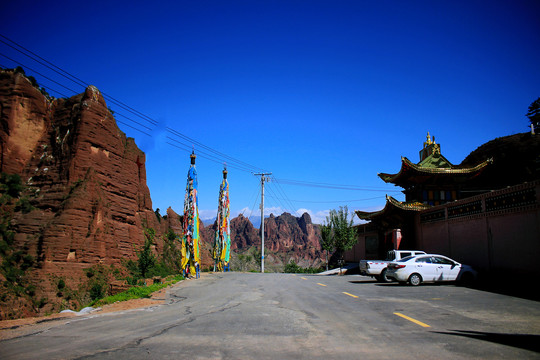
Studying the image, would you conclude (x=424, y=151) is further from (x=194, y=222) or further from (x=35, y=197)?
(x=35, y=197)

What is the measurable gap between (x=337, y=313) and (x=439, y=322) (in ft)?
8.60

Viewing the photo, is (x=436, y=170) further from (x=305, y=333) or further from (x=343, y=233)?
(x=305, y=333)

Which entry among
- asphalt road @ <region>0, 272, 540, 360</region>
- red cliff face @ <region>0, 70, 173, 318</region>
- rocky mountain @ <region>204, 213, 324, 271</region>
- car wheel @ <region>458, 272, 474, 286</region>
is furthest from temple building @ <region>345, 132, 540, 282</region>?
rocky mountain @ <region>204, 213, 324, 271</region>

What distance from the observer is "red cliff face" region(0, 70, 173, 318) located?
3244 centimetres

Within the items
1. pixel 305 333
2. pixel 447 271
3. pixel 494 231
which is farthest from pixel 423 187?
pixel 305 333

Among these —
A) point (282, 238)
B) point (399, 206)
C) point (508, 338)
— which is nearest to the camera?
point (508, 338)

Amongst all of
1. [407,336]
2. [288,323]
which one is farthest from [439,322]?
[288,323]

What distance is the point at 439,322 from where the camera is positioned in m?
8.26

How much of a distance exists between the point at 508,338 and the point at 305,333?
378 cm

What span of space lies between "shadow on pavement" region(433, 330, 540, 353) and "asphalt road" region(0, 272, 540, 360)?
0.05 ft

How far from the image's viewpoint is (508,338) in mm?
6660

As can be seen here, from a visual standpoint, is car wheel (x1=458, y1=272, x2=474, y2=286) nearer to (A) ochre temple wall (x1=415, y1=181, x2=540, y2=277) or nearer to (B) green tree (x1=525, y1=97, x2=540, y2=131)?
(A) ochre temple wall (x1=415, y1=181, x2=540, y2=277)

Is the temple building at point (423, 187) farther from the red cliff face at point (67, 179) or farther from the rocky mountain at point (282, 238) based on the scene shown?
the rocky mountain at point (282, 238)

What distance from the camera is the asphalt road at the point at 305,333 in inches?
231
